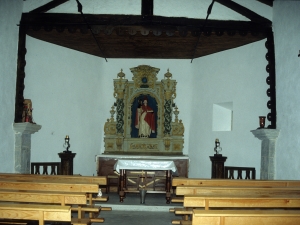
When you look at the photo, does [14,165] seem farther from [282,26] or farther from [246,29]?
[282,26]

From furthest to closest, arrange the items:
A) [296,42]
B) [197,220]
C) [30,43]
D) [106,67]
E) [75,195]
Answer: [106,67] → [30,43] → [296,42] → [75,195] → [197,220]

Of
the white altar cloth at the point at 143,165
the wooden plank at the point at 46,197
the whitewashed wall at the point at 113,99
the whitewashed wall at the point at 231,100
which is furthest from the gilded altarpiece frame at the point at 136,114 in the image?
the wooden plank at the point at 46,197

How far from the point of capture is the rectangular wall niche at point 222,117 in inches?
383

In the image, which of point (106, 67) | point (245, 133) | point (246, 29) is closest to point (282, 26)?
point (246, 29)

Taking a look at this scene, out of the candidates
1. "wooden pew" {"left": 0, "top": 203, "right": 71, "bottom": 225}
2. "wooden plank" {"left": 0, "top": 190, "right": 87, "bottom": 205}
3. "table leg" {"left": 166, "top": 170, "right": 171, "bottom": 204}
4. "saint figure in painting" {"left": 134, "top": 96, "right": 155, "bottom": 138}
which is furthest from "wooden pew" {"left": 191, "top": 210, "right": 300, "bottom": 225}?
"saint figure in painting" {"left": 134, "top": 96, "right": 155, "bottom": 138}

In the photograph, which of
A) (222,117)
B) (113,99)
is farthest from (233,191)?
(113,99)

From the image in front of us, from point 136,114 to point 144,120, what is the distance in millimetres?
315

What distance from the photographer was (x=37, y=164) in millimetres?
7906

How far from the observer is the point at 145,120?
402 inches

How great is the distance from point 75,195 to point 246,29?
5650mm

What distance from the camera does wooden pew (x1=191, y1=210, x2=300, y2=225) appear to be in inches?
116

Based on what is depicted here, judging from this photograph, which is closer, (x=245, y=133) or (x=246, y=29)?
(x=246, y=29)

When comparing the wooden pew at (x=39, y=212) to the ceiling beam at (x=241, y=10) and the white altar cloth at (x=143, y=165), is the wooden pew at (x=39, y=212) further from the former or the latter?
the ceiling beam at (x=241, y=10)

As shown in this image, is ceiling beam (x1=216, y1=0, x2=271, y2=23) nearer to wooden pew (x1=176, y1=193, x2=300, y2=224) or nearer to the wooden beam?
the wooden beam
